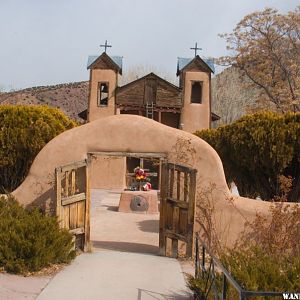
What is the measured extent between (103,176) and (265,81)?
13943 mm

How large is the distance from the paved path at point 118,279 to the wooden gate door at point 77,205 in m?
0.56

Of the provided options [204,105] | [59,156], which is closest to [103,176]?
[204,105]


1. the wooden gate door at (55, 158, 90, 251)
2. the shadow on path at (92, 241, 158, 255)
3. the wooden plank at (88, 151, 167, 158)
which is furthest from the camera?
the shadow on path at (92, 241, 158, 255)

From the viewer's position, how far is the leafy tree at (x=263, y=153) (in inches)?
568

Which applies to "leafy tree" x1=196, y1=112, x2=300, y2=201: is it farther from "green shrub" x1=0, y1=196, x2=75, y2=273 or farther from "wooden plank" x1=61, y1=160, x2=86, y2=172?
"green shrub" x1=0, y1=196, x2=75, y2=273

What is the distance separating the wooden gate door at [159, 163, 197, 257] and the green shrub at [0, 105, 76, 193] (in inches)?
205

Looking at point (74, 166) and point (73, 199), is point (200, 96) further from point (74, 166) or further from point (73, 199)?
point (73, 199)

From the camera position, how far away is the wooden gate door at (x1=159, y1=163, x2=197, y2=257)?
1074 cm

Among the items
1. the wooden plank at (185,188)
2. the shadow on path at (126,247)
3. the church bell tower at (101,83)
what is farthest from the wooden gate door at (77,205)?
the church bell tower at (101,83)

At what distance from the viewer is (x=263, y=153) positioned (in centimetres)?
1482

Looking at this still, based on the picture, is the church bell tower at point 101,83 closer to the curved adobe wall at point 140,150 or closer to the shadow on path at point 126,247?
the shadow on path at point 126,247

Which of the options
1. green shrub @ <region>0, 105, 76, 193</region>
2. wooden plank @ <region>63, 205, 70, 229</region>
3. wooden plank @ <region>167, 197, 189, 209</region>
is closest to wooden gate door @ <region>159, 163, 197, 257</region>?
wooden plank @ <region>167, 197, 189, 209</region>

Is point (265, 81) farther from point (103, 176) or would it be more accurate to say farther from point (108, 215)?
point (108, 215)

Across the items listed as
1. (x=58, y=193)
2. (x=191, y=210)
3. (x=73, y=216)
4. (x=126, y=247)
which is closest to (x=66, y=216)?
(x=73, y=216)
